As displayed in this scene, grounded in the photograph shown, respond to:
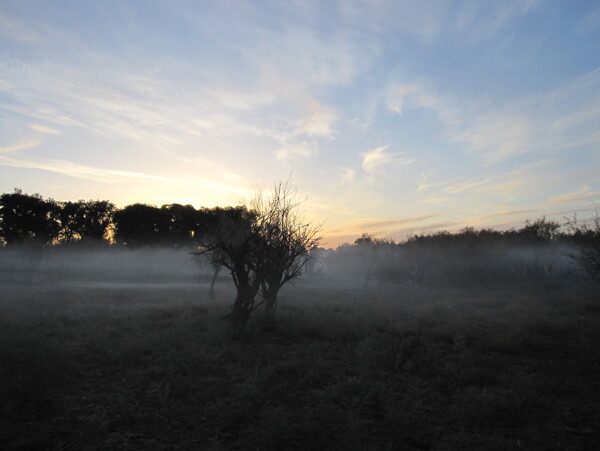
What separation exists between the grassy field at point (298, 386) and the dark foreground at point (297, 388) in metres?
0.04

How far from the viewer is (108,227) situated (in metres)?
68.2

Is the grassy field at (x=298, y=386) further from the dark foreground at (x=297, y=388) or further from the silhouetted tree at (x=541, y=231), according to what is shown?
the silhouetted tree at (x=541, y=231)

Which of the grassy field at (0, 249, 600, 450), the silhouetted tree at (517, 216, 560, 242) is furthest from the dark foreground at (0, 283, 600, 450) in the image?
the silhouetted tree at (517, 216, 560, 242)

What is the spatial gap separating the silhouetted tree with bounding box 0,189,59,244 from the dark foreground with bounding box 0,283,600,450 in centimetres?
4875

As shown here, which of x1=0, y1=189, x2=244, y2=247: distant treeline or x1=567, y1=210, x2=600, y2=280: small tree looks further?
x1=0, y1=189, x2=244, y2=247: distant treeline

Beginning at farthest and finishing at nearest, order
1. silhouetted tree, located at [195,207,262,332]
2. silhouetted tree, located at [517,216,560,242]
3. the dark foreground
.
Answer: silhouetted tree, located at [517,216,560,242]
silhouetted tree, located at [195,207,262,332]
the dark foreground

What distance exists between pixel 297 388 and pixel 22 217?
204ft

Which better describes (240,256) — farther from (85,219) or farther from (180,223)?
(85,219)

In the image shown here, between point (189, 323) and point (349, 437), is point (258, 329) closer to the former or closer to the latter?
point (189, 323)

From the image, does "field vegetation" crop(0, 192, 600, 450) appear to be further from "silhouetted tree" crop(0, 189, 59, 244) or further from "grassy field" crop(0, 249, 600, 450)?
"silhouetted tree" crop(0, 189, 59, 244)

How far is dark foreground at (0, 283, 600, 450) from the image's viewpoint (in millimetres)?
5867

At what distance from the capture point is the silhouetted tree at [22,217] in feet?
172

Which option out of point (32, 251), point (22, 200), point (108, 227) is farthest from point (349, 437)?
point (108, 227)

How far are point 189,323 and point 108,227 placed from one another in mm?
61860
